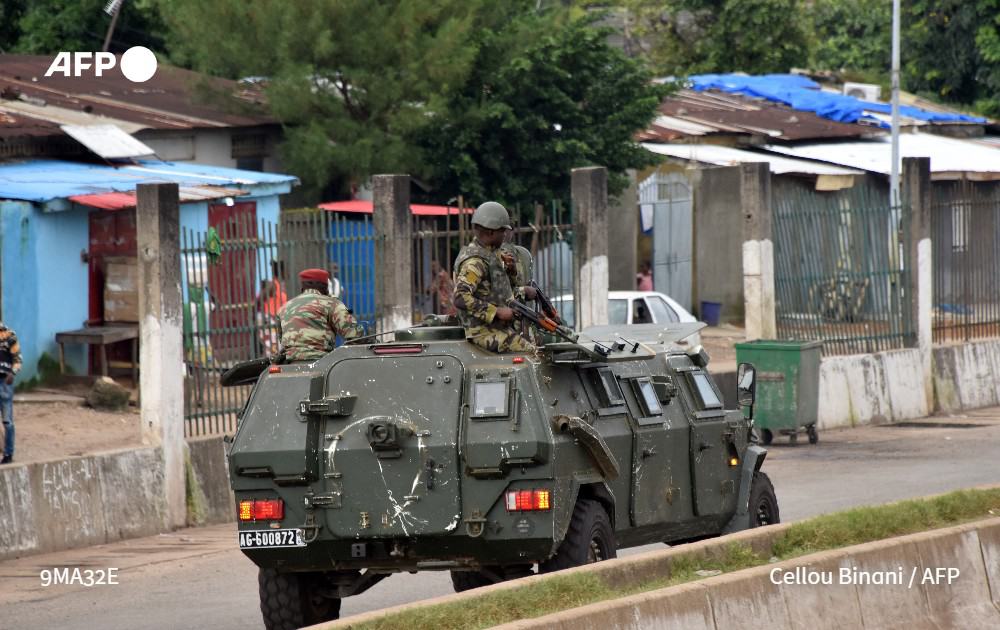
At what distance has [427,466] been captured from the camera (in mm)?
8672

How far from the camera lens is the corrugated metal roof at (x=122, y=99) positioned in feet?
76.3

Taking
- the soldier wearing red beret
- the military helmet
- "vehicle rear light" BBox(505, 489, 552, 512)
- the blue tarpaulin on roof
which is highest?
the blue tarpaulin on roof

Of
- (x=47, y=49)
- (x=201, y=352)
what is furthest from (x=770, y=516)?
(x=47, y=49)

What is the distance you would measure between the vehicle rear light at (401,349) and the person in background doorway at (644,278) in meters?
19.2

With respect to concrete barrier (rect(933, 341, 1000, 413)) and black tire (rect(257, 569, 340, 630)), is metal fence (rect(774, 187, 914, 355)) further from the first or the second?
black tire (rect(257, 569, 340, 630))

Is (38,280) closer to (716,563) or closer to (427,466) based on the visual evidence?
(427,466)

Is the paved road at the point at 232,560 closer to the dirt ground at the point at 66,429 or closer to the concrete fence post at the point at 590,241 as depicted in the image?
the dirt ground at the point at 66,429

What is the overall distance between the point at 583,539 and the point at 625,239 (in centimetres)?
2051

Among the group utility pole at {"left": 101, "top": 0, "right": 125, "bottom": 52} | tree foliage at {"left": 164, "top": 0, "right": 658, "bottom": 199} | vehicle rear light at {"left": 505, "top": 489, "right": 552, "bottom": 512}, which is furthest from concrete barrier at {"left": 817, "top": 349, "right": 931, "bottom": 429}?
utility pole at {"left": 101, "top": 0, "right": 125, "bottom": 52}

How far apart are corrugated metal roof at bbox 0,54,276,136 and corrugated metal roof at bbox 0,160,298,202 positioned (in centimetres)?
64

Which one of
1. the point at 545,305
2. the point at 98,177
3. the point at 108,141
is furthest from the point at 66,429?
the point at 545,305

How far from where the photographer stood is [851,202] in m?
21.2

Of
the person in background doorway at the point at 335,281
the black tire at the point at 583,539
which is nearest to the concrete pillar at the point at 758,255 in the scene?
the person in background doorway at the point at 335,281

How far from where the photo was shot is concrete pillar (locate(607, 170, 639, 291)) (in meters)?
28.8
